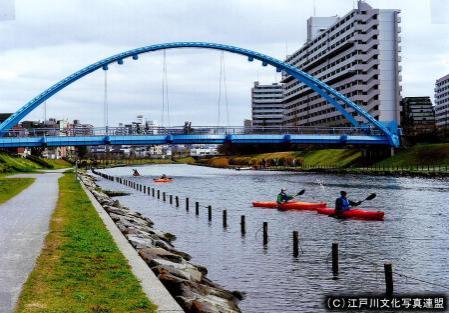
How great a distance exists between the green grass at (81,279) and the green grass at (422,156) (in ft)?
270

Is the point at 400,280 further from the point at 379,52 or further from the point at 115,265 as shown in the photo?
the point at 379,52

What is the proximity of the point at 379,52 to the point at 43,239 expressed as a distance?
13451cm

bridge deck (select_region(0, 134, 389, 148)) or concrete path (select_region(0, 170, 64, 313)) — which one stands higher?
bridge deck (select_region(0, 134, 389, 148))

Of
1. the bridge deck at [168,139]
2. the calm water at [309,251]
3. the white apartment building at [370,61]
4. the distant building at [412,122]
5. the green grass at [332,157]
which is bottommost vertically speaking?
the calm water at [309,251]

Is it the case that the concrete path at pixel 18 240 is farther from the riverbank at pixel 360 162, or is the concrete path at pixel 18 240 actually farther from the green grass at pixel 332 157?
the green grass at pixel 332 157

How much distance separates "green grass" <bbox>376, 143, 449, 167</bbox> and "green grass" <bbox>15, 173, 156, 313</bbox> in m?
82.4

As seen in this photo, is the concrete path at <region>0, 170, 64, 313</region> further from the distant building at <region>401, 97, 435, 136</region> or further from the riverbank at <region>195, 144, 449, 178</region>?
the distant building at <region>401, 97, 435, 136</region>

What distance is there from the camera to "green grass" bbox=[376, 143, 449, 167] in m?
95.1

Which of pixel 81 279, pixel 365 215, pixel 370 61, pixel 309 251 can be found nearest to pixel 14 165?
pixel 370 61

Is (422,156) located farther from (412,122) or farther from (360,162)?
(412,122)

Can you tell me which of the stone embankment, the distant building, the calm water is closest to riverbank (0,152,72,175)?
the calm water

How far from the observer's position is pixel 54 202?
3688 cm

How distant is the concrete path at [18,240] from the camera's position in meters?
12.9

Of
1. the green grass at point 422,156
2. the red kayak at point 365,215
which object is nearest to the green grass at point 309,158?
the green grass at point 422,156
